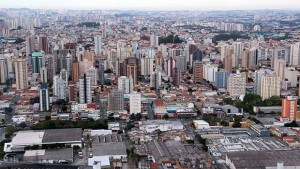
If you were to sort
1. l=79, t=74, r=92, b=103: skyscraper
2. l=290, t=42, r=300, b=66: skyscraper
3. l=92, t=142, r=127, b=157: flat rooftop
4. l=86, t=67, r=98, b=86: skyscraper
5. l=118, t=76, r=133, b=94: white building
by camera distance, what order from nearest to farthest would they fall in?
1. l=92, t=142, r=127, b=157: flat rooftop
2. l=79, t=74, r=92, b=103: skyscraper
3. l=118, t=76, r=133, b=94: white building
4. l=86, t=67, r=98, b=86: skyscraper
5. l=290, t=42, r=300, b=66: skyscraper

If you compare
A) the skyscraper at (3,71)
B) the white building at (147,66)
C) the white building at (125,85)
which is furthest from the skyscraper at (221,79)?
the skyscraper at (3,71)

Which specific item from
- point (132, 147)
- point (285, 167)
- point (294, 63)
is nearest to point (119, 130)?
point (132, 147)

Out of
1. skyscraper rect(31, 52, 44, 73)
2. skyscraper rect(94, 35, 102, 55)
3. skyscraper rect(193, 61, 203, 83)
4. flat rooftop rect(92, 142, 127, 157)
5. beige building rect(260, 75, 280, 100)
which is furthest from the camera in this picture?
skyscraper rect(94, 35, 102, 55)

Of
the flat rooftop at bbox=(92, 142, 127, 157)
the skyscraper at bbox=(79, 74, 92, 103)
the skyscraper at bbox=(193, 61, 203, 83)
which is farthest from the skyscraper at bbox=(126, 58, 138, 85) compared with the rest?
the flat rooftop at bbox=(92, 142, 127, 157)

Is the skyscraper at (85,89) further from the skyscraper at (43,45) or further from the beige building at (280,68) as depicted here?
the skyscraper at (43,45)

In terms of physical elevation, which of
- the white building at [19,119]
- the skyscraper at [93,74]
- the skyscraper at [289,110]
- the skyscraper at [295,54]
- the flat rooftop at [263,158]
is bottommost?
the white building at [19,119]

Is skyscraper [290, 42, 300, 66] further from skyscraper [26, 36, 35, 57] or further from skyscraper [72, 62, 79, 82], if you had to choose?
skyscraper [26, 36, 35, 57]

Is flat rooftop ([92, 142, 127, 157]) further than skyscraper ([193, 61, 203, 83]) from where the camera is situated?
No

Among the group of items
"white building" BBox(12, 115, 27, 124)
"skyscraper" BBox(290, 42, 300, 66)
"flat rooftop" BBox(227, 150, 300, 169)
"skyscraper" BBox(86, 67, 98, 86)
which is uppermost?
"skyscraper" BBox(290, 42, 300, 66)
